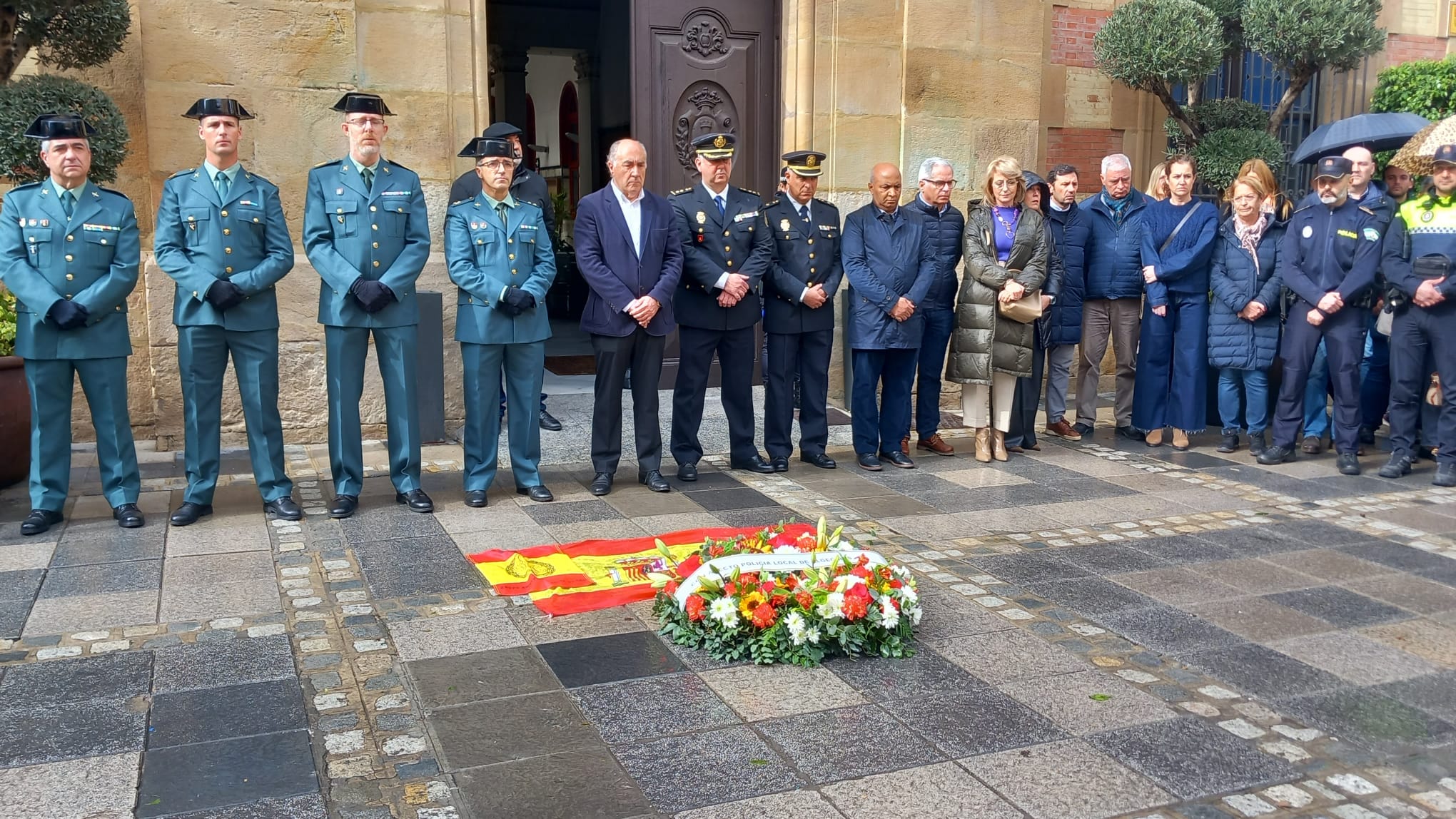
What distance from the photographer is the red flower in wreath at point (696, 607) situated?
449cm

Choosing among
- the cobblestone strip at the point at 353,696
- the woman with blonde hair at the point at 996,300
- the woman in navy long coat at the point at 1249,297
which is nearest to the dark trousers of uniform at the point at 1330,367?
the woman in navy long coat at the point at 1249,297

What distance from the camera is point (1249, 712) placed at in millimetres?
4008

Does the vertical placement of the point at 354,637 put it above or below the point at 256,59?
below

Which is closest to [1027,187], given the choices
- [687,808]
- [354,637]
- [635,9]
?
[635,9]

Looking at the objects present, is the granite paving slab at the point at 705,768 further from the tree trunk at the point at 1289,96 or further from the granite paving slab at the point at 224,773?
the tree trunk at the point at 1289,96

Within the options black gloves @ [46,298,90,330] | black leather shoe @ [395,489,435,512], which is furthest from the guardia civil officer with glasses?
black gloves @ [46,298,90,330]

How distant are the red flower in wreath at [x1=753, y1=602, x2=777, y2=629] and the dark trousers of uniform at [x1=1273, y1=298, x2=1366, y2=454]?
4.95 m

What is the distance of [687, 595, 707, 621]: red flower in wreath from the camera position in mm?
4492

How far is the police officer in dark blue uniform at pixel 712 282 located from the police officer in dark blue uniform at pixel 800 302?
0.45 feet

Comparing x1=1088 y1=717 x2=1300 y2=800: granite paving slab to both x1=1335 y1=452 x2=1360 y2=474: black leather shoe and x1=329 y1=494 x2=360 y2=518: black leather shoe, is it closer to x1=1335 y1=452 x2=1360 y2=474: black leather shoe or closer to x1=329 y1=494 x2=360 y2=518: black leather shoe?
x1=329 y1=494 x2=360 y2=518: black leather shoe

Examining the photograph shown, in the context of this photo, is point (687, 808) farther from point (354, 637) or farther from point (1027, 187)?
point (1027, 187)

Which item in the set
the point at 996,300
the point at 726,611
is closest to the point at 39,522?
the point at 726,611

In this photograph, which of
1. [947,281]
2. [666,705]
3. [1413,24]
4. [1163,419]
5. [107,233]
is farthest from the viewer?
[1413,24]

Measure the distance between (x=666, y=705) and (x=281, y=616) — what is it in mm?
1699
